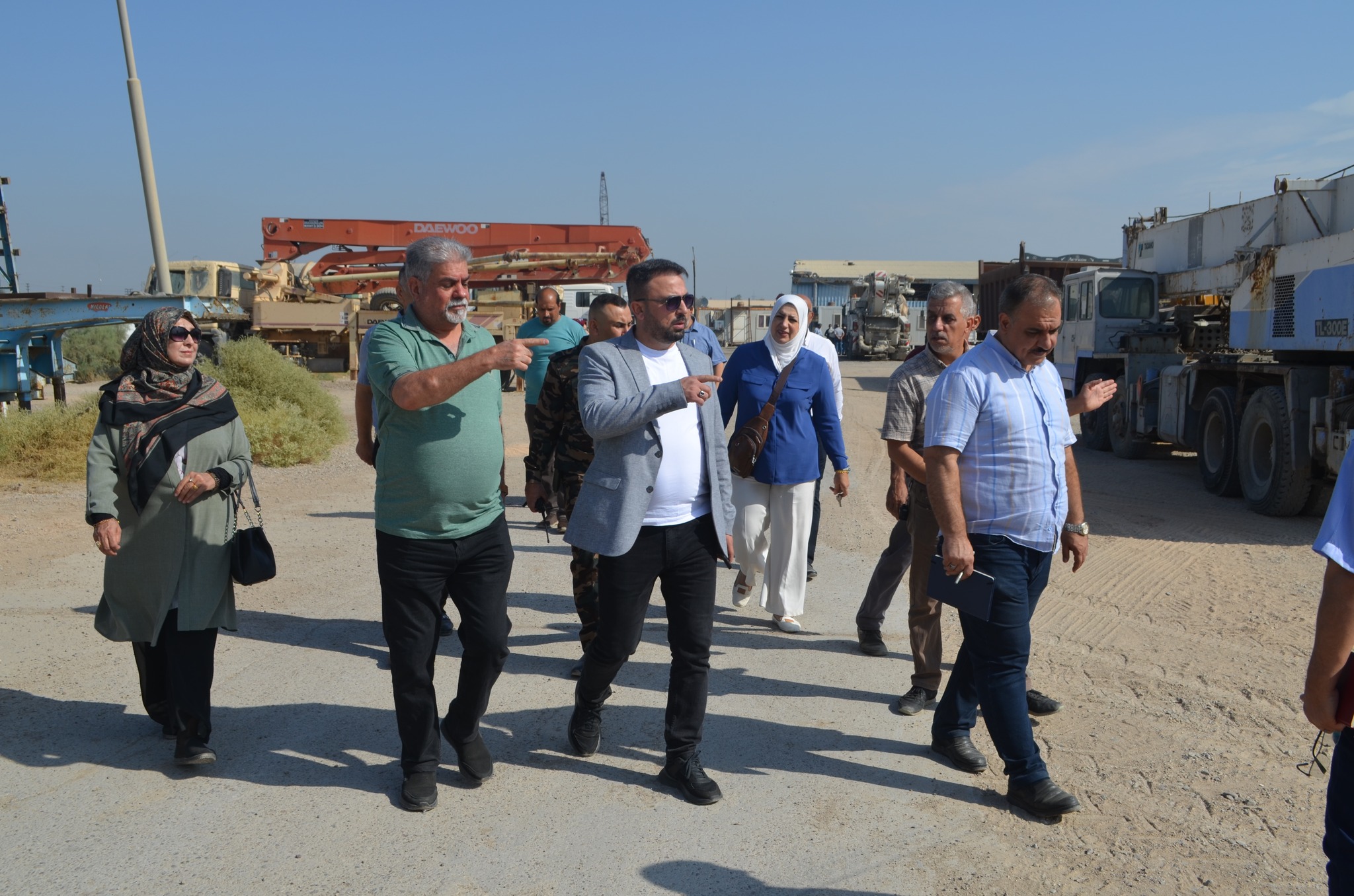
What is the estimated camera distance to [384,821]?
3543 mm

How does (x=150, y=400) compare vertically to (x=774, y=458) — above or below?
above

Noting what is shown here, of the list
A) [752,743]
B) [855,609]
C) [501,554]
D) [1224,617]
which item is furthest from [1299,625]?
[501,554]

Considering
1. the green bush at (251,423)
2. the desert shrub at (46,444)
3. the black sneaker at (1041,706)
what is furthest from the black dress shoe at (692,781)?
the desert shrub at (46,444)

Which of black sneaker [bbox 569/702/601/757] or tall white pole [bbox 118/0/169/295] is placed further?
tall white pole [bbox 118/0/169/295]

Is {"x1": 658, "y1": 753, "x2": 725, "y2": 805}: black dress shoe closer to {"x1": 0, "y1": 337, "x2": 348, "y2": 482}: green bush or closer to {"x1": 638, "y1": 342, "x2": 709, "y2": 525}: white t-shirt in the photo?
{"x1": 638, "y1": 342, "x2": 709, "y2": 525}: white t-shirt

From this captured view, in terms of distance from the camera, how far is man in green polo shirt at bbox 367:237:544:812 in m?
3.48

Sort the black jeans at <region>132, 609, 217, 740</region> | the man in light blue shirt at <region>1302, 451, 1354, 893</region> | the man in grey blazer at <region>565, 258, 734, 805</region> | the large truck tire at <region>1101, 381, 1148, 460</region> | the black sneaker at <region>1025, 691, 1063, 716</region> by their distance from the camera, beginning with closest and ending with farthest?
1. the man in light blue shirt at <region>1302, 451, 1354, 893</region>
2. the man in grey blazer at <region>565, 258, 734, 805</region>
3. the black jeans at <region>132, 609, 217, 740</region>
4. the black sneaker at <region>1025, 691, 1063, 716</region>
5. the large truck tire at <region>1101, 381, 1148, 460</region>

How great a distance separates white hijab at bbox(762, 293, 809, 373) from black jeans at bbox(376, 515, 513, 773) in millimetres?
2347

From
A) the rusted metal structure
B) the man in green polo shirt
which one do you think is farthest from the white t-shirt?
the rusted metal structure

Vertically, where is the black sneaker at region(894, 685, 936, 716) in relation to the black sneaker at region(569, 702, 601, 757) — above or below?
below

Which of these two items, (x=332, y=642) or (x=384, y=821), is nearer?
(x=384, y=821)

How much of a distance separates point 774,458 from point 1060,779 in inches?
86.5

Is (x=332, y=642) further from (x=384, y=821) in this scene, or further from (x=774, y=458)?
(x=774, y=458)

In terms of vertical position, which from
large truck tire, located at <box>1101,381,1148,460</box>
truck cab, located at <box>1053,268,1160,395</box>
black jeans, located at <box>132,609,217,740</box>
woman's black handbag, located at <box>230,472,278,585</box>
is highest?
truck cab, located at <box>1053,268,1160,395</box>
